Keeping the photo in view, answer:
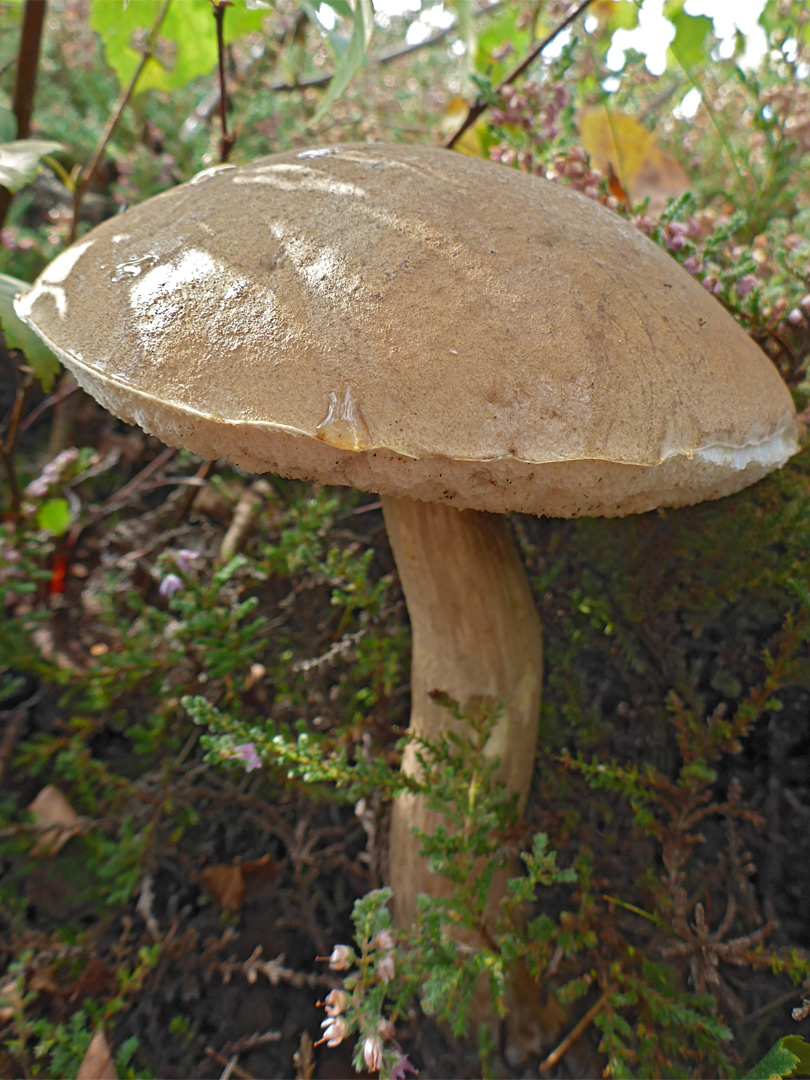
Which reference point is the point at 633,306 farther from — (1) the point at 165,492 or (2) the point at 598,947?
(1) the point at 165,492

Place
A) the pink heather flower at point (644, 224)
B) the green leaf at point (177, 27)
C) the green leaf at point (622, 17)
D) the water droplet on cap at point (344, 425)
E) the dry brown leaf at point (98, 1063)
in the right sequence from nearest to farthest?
1. the water droplet on cap at point (344, 425)
2. the dry brown leaf at point (98, 1063)
3. the pink heather flower at point (644, 224)
4. the green leaf at point (177, 27)
5. the green leaf at point (622, 17)

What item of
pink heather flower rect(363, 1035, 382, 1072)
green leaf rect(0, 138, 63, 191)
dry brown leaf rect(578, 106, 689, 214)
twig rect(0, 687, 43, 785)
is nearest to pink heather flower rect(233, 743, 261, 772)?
pink heather flower rect(363, 1035, 382, 1072)

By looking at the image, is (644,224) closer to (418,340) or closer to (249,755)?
(418,340)

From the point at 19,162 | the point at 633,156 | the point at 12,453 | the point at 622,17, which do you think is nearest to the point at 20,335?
the point at 19,162

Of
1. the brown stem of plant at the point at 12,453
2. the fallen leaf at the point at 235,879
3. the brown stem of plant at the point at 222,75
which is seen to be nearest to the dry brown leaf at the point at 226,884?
the fallen leaf at the point at 235,879

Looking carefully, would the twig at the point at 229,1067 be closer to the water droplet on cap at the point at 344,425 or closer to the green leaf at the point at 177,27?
the water droplet on cap at the point at 344,425

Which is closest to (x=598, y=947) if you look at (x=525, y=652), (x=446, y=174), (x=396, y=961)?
(x=396, y=961)

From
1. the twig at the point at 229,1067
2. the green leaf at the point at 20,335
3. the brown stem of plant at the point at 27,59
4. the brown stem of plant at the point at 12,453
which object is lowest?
the twig at the point at 229,1067
